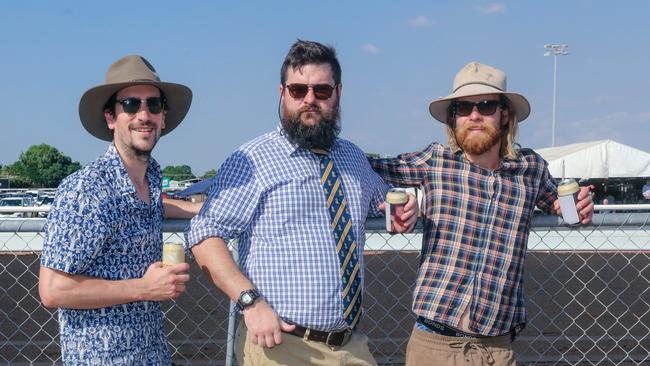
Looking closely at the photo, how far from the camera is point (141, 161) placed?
102 inches

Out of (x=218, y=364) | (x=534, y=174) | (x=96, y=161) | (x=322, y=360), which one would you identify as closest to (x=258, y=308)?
(x=322, y=360)

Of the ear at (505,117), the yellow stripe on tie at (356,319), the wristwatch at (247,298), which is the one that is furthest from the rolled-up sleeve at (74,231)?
the ear at (505,117)

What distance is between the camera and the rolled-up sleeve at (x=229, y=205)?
255 centimetres

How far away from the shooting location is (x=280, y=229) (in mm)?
2588

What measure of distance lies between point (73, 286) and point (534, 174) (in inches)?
79.6

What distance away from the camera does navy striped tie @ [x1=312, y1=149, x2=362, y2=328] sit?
2639 mm

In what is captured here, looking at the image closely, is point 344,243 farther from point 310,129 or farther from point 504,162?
point 504,162

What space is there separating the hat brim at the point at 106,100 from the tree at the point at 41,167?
104 metres

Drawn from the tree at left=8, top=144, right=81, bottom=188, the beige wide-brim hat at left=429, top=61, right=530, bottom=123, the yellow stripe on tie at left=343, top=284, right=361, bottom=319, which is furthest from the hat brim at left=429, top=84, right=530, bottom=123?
the tree at left=8, top=144, right=81, bottom=188

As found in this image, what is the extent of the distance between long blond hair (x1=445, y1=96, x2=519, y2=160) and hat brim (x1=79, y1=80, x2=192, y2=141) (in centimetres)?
119

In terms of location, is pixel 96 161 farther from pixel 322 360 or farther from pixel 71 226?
pixel 322 360

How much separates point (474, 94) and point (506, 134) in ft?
0.95

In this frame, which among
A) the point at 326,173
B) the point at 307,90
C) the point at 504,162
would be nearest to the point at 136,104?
the point at 307,90

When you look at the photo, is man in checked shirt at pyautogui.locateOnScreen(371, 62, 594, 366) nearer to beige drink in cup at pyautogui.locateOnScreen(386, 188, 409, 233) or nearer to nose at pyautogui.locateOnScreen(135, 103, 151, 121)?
beige drink in cup at pyautogui.locateOnScreen(386, 188, 409, 233)
